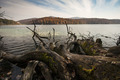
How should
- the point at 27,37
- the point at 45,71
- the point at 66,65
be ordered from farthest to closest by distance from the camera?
1. the point at 27,37
2. the point at 45,71
3. the point at 66,65

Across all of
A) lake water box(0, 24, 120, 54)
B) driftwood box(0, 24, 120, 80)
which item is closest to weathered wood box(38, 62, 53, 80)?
driftwood box(0, 24, 120, 80)

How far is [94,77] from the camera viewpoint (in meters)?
2.80

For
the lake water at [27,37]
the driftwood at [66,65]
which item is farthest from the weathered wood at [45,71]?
the lake water at [27,37]

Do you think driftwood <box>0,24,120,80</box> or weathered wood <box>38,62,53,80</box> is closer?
driftwood <box>0,24,120,80</box>

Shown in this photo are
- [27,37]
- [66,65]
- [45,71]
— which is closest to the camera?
[66,65]

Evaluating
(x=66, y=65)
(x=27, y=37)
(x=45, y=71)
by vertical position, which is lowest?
(x=27, y=37)

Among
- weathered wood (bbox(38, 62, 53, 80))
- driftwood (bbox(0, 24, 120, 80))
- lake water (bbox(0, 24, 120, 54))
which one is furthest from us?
lake water (bbox(0, 24, 120, 54))

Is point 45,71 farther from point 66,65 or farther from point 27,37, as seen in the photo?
point 27,37

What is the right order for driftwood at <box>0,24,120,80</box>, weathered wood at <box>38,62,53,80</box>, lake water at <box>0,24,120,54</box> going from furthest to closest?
lake water at <box>0,24,120,54</box> < weathered wood at <box>38,62,53,80</box> < driftwood at <box>0,24,120,80</box>

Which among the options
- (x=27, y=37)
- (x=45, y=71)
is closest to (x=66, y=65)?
(x=45, y=71)

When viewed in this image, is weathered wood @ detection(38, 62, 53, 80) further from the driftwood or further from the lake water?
the lake water

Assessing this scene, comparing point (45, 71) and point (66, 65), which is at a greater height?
point (66, 65)

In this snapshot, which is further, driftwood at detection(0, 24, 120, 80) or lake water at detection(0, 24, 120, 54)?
lake water at detection(0, 24, 120, 54)

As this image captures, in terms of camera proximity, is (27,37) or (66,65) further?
(27,37)
